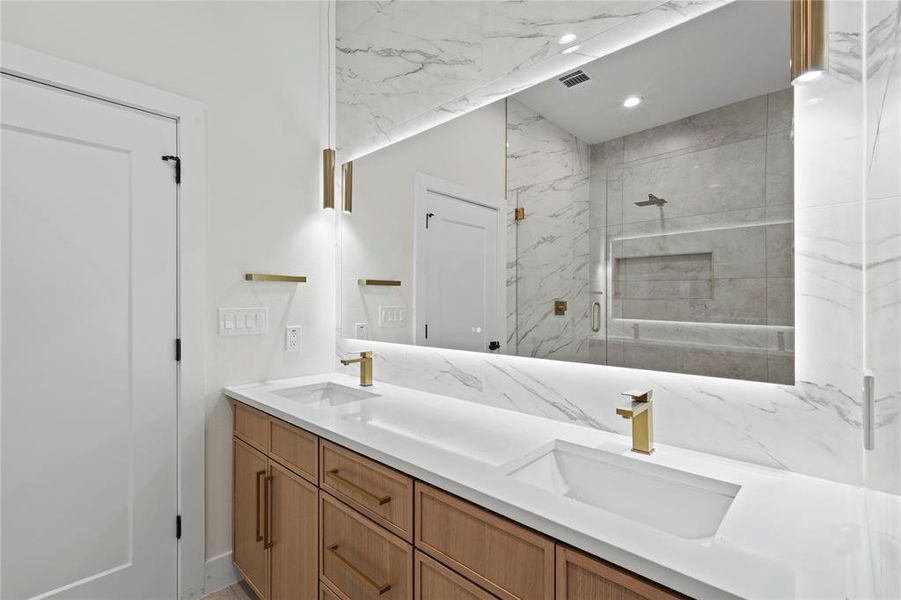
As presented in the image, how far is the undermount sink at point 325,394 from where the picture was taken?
1.94 metres

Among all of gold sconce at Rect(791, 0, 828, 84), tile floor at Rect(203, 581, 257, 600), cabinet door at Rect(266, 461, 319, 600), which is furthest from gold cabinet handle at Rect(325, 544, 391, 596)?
gold sconce at Rect(791, 0, 828, 84)

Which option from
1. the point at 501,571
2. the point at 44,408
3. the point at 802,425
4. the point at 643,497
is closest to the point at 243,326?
the point at 44,408

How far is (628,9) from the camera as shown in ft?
3.96

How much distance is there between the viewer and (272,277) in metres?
2.08

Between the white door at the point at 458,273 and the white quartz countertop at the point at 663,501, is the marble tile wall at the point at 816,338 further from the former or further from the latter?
the white door at the point at 458,273

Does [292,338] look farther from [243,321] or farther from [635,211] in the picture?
[635,211]

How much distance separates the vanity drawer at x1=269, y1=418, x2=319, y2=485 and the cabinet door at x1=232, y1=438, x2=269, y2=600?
0.48 feet

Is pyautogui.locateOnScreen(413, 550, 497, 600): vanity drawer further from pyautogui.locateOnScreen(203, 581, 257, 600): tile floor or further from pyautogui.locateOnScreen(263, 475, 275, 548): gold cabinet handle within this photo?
pyautogui.locateOnScreen(203, 581, 257, 600): tile floor

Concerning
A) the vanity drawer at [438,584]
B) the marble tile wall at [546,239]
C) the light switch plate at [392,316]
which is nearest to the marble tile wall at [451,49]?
the marble tile wall at [546,239]

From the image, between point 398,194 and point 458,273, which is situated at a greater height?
point 398,194

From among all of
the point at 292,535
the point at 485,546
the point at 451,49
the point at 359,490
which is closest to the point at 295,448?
the point at 292,535

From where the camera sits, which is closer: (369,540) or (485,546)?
(485,546)

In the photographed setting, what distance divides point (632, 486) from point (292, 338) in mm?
1721

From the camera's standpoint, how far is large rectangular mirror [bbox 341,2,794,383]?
1034 mm
